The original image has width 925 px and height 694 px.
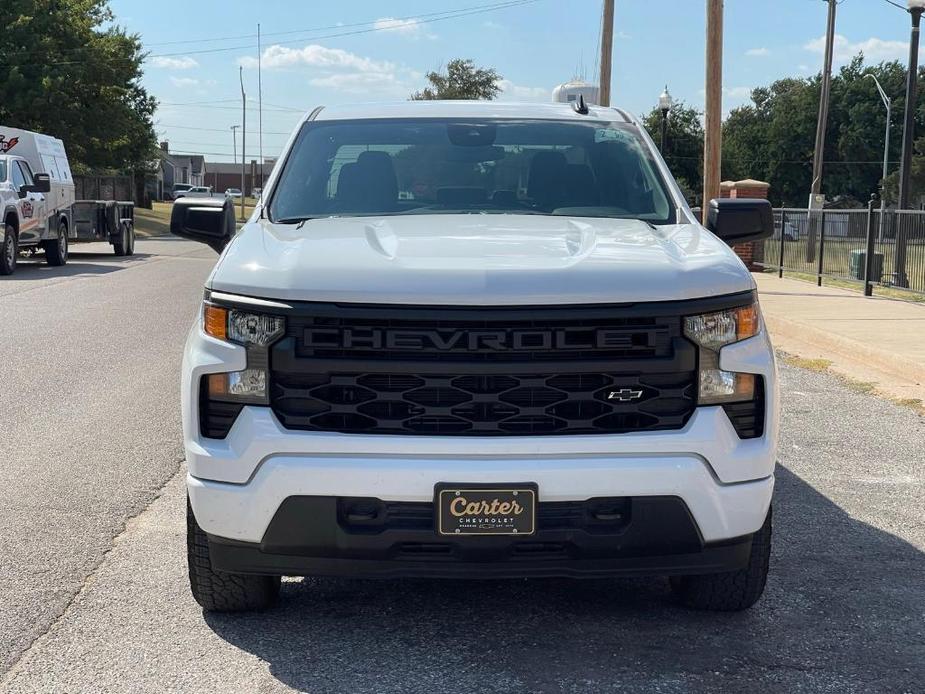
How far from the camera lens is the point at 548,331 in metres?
3.55

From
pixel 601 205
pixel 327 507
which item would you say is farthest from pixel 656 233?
pixel 327 507

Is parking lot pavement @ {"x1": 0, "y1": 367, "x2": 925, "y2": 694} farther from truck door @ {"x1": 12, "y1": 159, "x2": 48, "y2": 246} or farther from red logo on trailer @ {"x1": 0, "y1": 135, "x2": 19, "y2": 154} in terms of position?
red logo on trailer @ {"x1": 0, "y1": 135, "x2": 19, "y2": 154}

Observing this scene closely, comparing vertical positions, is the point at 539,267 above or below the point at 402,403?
above

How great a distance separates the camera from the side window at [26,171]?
21.5 m

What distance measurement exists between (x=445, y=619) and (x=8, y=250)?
1844 cm

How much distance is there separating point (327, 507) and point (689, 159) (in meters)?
65.8

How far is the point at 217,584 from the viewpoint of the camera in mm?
4012

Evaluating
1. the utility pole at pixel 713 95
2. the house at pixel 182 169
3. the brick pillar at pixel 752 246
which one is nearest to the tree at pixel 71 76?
the brick pillar at pixel 752 246

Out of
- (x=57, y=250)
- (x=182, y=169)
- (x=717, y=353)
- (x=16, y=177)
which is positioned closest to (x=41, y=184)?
(x=16, y=177)

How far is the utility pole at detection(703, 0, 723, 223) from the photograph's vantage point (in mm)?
17672

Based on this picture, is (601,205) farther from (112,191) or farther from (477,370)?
(112,191)

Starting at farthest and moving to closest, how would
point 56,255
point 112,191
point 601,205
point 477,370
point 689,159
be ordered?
1. point 689,159
2. point 112,191
3. point 56,255
4. point 601,205
5. point 477,370

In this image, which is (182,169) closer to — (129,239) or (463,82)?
(463,82)

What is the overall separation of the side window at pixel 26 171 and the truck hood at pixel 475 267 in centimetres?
1902
